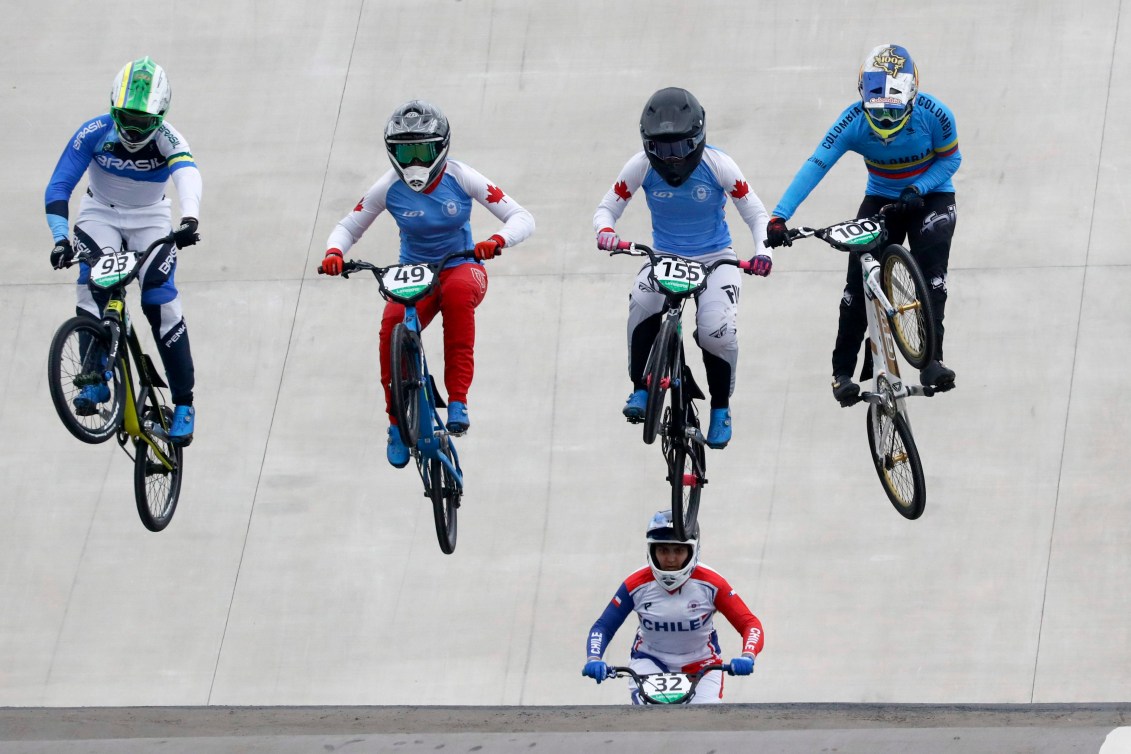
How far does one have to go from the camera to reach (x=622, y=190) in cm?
1030

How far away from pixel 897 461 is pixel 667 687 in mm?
1807

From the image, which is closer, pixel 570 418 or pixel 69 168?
pixel 69 168

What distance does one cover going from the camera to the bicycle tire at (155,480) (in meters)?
10.7

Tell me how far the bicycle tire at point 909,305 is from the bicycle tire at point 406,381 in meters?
2.55

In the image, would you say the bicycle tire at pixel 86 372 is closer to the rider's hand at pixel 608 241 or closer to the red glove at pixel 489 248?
the red glove at pixel 489 248

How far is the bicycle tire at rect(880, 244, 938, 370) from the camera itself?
32.1ft

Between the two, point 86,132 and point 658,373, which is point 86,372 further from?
point 658,373

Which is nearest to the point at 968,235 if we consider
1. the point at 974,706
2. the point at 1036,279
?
the point at 1036,279

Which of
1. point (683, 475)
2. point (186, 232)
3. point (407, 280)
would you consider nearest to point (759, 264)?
point (683, 475)

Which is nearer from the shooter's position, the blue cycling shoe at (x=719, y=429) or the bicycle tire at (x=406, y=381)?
the bicycle tire at (x=406, y=381)

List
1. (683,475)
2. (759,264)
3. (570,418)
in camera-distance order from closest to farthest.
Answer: (759,264)
(683,475)
(570,418)

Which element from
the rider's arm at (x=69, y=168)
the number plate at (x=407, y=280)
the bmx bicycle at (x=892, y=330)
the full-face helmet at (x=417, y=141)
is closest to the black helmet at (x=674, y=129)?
the bmx bicycle at (x=892, y=330)

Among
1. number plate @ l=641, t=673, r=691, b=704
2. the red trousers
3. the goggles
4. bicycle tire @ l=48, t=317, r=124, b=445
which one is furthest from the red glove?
number plate @ l=641, t=673, r=691, b=704

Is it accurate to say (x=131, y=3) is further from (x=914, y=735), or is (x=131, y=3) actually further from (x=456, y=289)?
(x=914, y=735)
